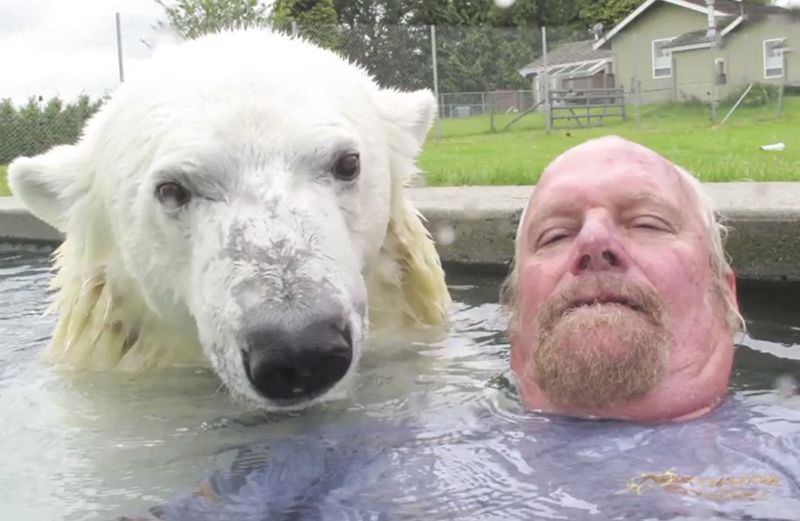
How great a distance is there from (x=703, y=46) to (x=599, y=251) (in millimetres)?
32426

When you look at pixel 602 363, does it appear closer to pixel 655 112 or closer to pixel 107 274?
pixel 107 274

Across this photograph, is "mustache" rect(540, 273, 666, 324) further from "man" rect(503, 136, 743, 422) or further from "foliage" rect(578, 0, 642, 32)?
"foliage" rect(578, 0, 642, 32)

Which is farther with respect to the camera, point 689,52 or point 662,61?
point 662,61

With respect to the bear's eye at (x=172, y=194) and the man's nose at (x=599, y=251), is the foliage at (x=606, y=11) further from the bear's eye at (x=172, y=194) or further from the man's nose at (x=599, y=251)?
the bear's eye at (x=172, y=194)

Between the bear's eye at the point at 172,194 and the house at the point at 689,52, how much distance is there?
21.3 meters

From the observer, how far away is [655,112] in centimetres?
2288

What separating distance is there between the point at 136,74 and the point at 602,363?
1686 millimetres

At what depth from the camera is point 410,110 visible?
346 cm

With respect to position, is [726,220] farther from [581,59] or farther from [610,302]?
[581,59]

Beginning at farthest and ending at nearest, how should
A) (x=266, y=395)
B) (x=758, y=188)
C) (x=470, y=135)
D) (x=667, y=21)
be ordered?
(x=667, y=21) → (x=470, y=135) → (x=758, y=188) → (x=266, y=395)

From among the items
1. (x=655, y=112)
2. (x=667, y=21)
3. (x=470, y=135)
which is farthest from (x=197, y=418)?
(x=667, y=21)

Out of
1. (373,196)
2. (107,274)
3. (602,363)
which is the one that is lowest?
(602,363)

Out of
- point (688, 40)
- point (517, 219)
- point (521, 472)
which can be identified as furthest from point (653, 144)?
point (688, 40)

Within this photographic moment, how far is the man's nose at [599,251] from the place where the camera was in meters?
2.91
